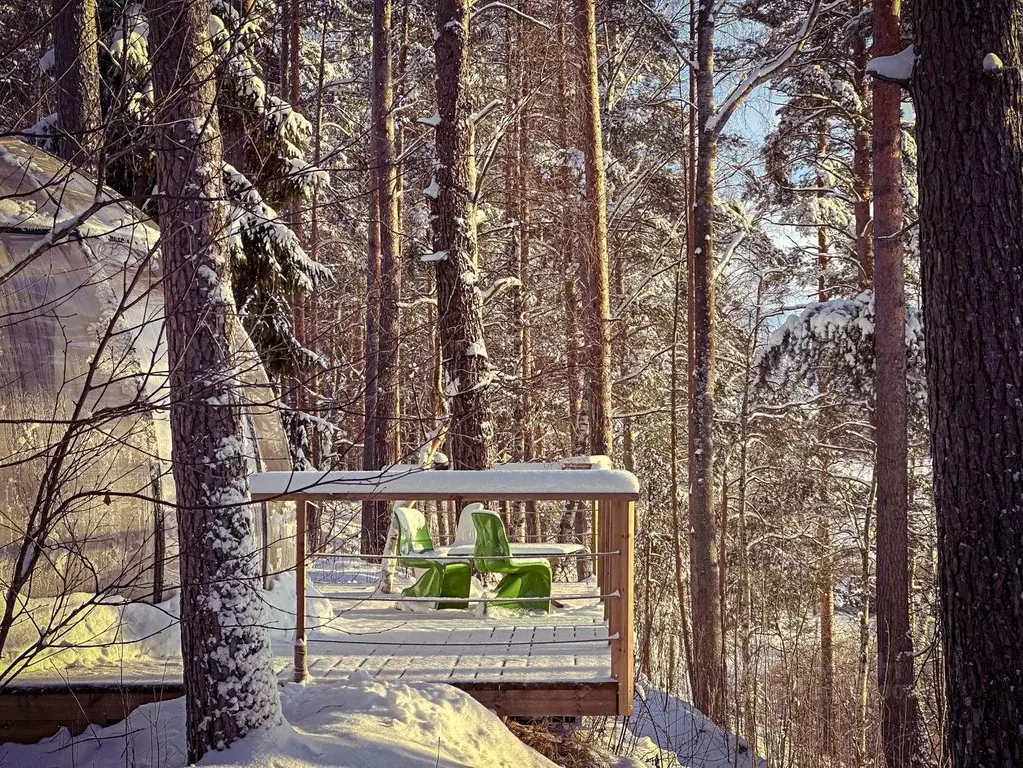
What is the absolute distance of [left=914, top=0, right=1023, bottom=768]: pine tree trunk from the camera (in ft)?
14.8

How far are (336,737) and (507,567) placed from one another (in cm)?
283

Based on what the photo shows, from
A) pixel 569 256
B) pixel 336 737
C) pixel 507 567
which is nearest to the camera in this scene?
pixel 336 737

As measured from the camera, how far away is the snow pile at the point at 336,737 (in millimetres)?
4355

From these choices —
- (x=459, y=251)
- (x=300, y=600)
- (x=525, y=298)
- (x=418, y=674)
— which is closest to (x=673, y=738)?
(x=418, y=674)

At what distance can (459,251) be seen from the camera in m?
9.72

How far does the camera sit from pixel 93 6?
895 cm

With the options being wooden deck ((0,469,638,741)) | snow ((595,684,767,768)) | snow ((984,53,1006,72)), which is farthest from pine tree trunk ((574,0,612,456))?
snow ((984,53,1006,72))

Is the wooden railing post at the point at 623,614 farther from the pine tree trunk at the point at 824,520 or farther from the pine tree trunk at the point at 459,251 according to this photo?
the pine tree trunk at the point at 824,520

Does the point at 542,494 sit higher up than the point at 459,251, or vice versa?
the point at 459,251

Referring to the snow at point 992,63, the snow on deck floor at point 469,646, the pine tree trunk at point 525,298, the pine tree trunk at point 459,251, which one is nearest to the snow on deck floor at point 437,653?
the snow on deck floor at point 469,646

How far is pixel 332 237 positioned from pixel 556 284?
804cm

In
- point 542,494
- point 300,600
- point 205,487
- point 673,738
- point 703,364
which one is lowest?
point 673,738

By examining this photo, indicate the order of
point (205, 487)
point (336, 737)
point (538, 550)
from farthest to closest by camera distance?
1. point (538, 550)
2. point (336, 737)
3. point (205, 487)

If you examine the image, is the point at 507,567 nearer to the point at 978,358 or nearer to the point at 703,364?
the point at 978,358
